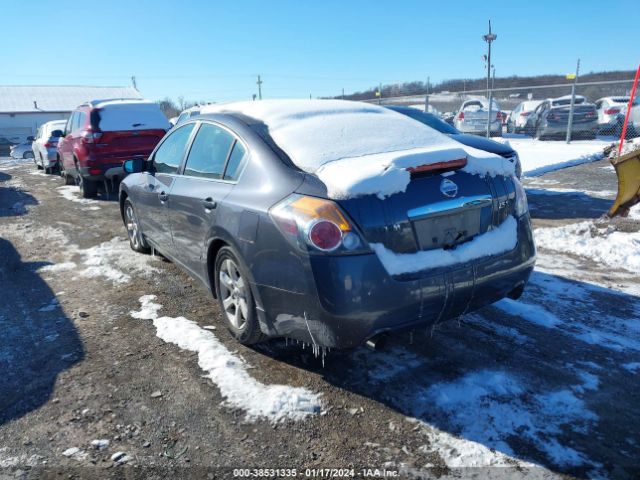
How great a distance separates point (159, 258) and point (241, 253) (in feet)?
9.84

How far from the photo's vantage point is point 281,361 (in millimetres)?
3303

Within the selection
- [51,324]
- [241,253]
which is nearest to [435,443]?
[241,253]

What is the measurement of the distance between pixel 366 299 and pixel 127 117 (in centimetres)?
872

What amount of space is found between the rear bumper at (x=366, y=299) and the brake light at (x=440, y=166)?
1.94ft

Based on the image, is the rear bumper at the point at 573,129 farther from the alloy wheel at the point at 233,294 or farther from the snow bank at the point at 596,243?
the alloy wheel at the point at 233,294

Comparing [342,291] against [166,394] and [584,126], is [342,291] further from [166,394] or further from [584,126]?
[584,126]

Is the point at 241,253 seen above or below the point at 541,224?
above

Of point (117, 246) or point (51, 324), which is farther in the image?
point (117, 246)

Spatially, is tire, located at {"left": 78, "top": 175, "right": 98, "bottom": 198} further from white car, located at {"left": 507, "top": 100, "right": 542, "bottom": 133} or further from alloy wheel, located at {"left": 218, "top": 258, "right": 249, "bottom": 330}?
white car, located at {"left": 507, "top": 100, "right": 542, "bottom": 133}

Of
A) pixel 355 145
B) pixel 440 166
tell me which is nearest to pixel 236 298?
pixel 355 145

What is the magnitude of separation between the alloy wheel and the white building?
54866 mm

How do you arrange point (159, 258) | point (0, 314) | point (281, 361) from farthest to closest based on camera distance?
point (159, 258) → point (0, 314) → point (281, 361)

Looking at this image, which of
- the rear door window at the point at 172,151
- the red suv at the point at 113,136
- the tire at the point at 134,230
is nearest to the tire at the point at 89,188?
the red suv at the point at 113,136

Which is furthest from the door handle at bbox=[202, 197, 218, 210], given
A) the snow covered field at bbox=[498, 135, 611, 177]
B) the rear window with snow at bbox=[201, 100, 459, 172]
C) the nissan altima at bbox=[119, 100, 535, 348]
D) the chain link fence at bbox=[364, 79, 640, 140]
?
the chain link fence at bbox=[364, 79, 640, 140]
